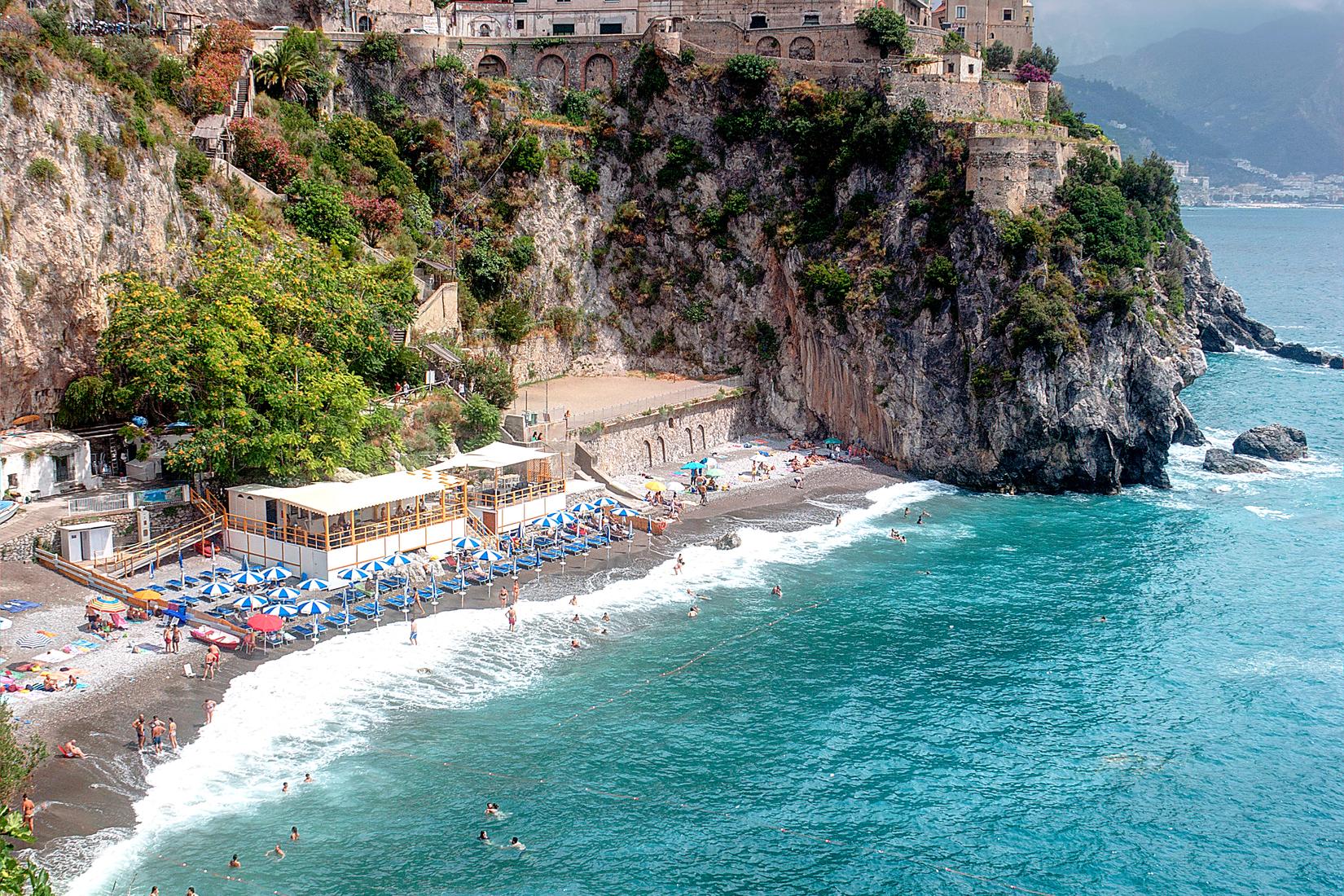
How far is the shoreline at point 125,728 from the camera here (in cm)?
3052

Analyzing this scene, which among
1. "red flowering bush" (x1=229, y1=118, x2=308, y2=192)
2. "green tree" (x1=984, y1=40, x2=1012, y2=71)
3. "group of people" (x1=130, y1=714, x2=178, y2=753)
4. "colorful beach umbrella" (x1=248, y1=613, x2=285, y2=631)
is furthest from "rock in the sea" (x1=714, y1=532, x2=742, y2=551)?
"green tree" (x1=984, y1=40, x2=1012, y2=71)

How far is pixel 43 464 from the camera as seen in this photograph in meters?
46.6

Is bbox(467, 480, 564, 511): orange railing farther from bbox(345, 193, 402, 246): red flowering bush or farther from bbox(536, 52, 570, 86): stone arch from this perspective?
bbox(536, 52, 570, 86): stone arch

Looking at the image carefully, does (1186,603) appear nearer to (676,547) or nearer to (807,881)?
(676,547)

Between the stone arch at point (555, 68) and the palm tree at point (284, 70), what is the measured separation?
48.9 ft

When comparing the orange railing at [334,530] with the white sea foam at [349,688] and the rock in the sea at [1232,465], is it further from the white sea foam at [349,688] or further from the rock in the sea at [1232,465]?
the rock in the sea at [1232,465]

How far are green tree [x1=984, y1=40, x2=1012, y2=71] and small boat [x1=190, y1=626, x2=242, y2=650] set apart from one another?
6610 cm

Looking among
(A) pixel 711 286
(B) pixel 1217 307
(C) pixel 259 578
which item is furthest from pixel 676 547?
(B) pixel 1217 307

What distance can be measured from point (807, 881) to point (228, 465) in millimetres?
29555

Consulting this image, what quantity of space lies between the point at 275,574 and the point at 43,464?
10.5 meters

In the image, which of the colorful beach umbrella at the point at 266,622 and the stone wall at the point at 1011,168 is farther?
the stone wall at the point at 1011,168

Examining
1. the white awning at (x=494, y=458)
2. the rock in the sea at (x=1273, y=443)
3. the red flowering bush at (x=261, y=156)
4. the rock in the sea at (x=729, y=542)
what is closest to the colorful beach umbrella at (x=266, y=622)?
the white awning at (x=494, y=458)

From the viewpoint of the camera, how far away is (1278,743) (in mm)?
38094

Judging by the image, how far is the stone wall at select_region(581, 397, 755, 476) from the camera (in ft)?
208
